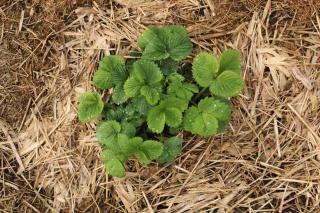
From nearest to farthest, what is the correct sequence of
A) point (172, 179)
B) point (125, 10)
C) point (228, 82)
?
point (228, 82), point (172, 179), point (125, 10)

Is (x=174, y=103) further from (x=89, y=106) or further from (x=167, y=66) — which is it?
(x=89, y=106)

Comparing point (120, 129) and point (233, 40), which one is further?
point (233, 40)

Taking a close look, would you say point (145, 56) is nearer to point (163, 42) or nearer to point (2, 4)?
point (163, 42)

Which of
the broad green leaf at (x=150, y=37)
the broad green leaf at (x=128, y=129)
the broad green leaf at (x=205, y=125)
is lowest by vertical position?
the broad green leaf at (x=128, y=129)

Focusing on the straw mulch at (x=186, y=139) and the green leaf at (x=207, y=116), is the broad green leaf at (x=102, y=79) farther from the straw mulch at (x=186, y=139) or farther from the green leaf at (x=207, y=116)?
the green leaf at (x=207, y=116)

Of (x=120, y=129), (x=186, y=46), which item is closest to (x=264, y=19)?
(x=186, y=46)

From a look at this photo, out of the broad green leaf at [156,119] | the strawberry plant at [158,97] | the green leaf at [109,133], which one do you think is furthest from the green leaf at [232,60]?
the green leaf at [109,133]

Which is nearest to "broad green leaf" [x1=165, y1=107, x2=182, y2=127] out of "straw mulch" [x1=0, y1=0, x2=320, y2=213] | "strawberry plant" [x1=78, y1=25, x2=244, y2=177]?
"strawberry plant" [x1=78, y1=25, x2=244, y2=177]
